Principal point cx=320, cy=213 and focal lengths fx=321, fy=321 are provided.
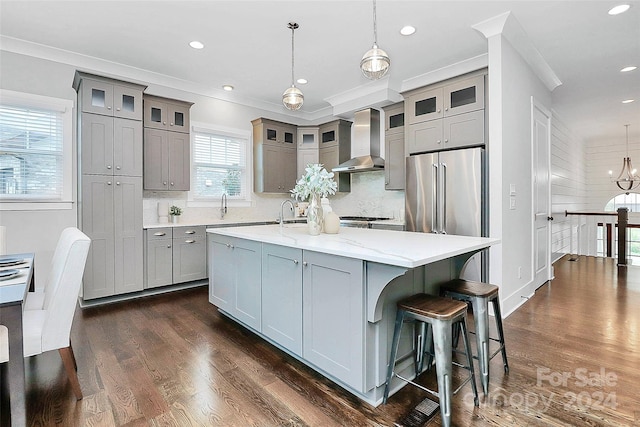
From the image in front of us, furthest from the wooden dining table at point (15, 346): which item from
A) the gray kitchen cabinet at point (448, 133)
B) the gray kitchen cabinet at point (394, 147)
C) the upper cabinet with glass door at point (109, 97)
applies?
the gray kitchen cabinet at point (394, 147)

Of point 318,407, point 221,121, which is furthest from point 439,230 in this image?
point 221,121

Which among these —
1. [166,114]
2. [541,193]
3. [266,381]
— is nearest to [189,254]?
[166,114]

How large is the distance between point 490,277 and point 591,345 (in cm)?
92

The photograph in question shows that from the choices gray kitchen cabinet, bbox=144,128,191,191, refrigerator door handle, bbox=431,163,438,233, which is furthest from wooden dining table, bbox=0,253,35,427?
refrigerator door handle, bbox=431,163,438,233

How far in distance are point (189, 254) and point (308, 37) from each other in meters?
3.11

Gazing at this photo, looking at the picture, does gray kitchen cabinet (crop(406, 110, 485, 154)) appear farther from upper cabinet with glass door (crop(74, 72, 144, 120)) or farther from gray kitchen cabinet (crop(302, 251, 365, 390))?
upper cabinet with glass door (crop(74, 72, 144, 120))

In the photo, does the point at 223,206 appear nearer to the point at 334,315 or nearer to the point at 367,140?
the point at 367,140

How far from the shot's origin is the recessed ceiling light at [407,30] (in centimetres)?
323

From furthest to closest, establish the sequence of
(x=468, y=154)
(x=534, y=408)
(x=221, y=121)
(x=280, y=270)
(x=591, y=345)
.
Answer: (x=221, y=121) < (x=468, y=154) < (x=591, y=345) < (x=280, y=270) < (x=534, y=408)

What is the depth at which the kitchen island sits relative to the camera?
174 centimetres

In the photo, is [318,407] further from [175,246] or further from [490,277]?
[175,246]

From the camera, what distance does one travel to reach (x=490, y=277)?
3.27 metres

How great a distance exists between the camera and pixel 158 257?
162 inches

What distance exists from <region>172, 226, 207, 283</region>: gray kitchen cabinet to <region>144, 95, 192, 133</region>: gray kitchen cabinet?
1.42 metres
